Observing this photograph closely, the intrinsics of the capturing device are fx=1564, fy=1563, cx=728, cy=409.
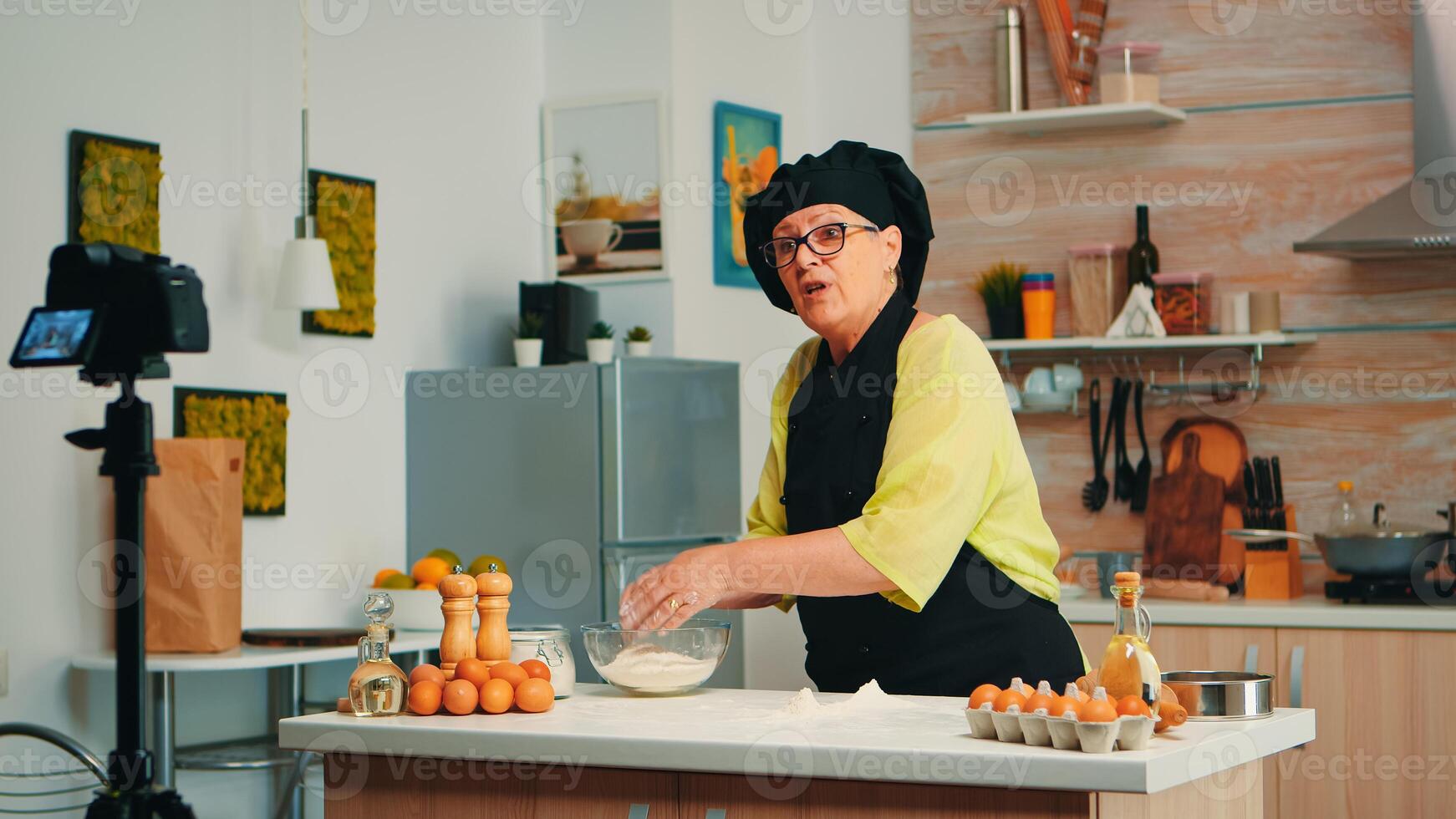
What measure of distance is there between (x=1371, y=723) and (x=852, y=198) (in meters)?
2.01

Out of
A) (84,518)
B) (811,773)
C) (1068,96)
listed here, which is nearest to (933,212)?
(1068,96)

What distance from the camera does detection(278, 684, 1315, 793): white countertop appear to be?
1.55 metres

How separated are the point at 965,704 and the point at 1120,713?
44cm

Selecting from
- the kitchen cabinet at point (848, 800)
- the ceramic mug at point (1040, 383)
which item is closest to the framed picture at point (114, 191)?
the kitchen cabinet at point (848, 800)

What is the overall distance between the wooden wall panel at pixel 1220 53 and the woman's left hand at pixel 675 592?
108 inches

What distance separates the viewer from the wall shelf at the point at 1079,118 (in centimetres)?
410

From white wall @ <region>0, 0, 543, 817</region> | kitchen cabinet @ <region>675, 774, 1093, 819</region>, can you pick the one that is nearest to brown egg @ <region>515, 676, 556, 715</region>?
kitchen cabinet @ <region>675, 774, 1093, 819</region>

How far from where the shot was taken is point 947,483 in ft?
6.48

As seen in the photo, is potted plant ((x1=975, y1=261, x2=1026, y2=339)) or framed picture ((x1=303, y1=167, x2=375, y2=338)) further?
potted plant ((x1=975, y1=261, x2=1026, y2=339))

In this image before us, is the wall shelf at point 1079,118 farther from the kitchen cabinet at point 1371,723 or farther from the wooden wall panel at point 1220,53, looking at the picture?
the kitchen cabinet at point 1371,723

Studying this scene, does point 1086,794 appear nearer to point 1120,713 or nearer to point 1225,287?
point 1120,713

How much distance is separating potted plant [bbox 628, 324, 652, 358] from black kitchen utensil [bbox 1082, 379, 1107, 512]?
1236 mm

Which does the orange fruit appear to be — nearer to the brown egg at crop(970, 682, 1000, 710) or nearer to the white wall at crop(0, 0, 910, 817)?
the white wall at crop(0, 0, 910, 817)

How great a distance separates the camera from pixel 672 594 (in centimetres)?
203
